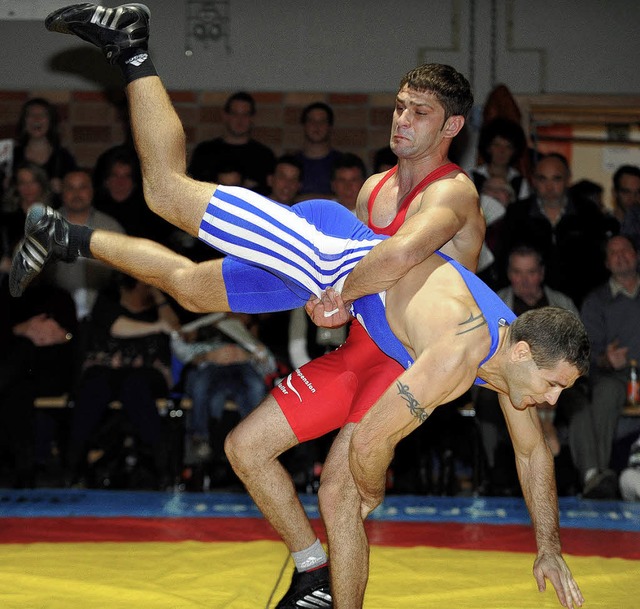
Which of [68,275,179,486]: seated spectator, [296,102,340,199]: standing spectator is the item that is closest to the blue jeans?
[68,275,179,486]: seated spectator

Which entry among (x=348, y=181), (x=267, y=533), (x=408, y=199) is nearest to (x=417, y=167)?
(x=408, y=199)

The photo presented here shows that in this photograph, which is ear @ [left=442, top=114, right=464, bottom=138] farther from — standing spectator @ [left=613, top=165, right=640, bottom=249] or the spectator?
standing spectator @ [left=613, top=165, right=640, bottom=249]

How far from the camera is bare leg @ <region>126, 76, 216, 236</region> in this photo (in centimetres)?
353

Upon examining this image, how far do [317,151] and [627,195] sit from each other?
202 centimetres

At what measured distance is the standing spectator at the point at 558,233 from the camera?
6383 millimetres

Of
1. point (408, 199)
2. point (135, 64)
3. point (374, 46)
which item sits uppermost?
point (374, 46)

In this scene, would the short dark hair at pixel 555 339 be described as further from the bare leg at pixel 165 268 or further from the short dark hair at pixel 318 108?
the short dark hair at pixel 318 108

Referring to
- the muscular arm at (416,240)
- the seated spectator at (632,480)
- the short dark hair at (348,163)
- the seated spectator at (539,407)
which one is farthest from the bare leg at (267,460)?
the short dark hair at (348,163)

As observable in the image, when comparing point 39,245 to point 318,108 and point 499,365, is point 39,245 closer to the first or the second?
point 499,365

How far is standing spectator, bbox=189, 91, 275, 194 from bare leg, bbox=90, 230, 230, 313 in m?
3.22

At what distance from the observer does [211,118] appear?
305 inches

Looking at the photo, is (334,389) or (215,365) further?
(215,365)

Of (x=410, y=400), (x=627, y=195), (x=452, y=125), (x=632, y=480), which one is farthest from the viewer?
(x=627, y=195)

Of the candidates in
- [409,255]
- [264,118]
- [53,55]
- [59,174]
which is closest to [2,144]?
[59,174]
